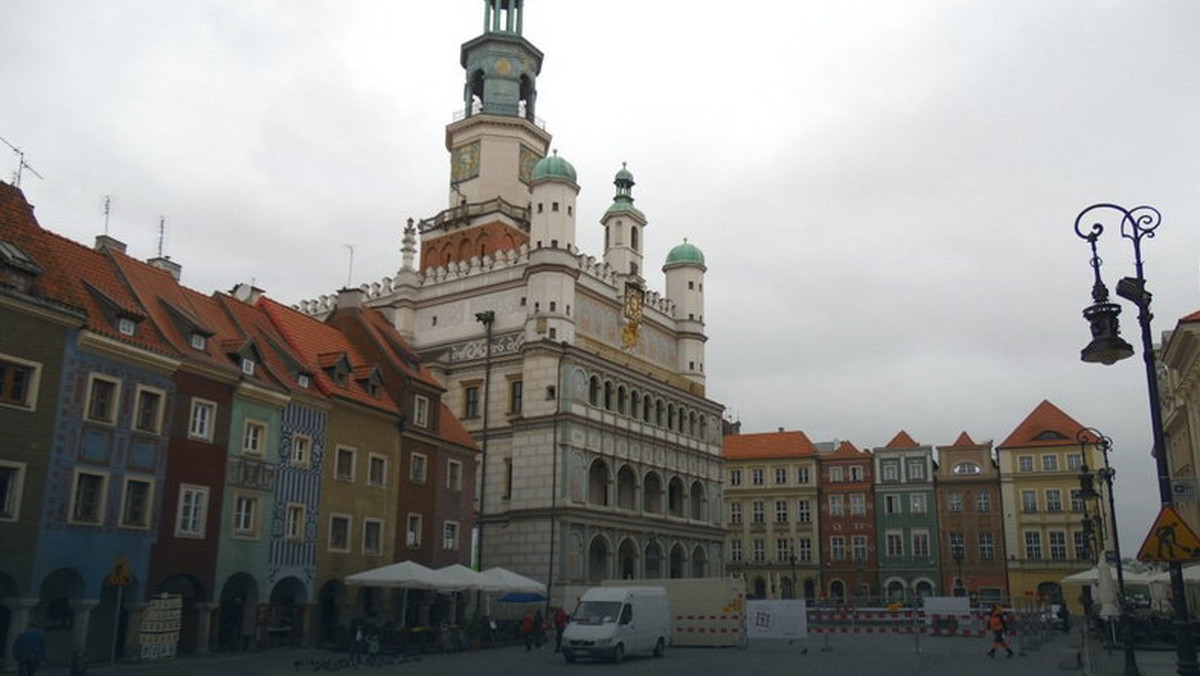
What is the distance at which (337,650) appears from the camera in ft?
116

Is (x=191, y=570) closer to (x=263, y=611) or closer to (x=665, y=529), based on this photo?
(x=263, y=611)

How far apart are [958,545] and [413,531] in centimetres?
5570

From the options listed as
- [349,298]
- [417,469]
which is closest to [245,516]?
[417,469]

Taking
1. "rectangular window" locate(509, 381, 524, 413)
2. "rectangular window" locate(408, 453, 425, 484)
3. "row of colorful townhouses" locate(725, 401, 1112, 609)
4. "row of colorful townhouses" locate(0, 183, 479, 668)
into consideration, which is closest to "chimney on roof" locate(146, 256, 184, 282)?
"row of colorful townhouses" locate(0, 183, 479, 668)

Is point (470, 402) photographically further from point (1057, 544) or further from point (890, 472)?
point (1057, 544)

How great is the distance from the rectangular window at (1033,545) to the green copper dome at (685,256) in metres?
34.8

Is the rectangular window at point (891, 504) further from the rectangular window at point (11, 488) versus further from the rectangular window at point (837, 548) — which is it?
the rectangular window at point (11, 488)

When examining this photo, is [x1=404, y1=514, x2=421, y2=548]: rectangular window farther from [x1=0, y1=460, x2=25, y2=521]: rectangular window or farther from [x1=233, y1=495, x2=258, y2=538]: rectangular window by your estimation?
[x1=0, y1=460, x2=25, y2=521]: rectangular window

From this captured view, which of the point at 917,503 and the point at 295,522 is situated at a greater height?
the point at 917,503

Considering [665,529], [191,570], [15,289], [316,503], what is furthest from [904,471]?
[15,289]

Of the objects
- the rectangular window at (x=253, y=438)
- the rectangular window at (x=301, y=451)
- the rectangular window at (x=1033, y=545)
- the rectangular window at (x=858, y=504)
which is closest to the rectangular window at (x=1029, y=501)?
the rectangular window at (x=1033, y=545)

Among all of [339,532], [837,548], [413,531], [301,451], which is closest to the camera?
[301,451]

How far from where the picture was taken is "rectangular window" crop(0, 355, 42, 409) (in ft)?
86.2

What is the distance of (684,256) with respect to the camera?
74188 mm
